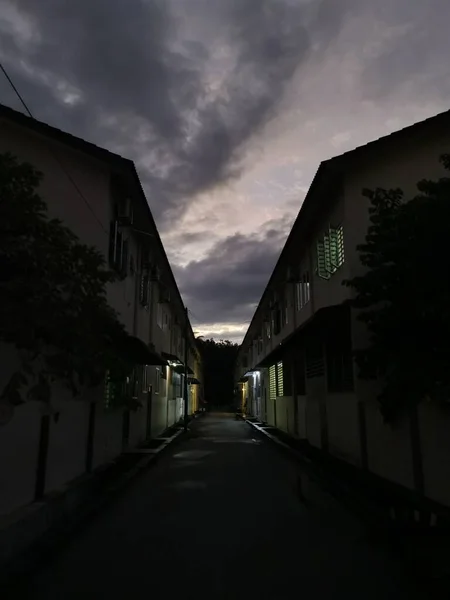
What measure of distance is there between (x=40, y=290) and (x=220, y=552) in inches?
135

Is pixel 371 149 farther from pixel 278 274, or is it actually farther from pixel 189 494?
pixel 278 274

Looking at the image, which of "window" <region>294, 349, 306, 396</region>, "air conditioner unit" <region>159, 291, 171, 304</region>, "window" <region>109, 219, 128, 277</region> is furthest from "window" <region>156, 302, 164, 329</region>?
"window" <region>109, 219, 128, 277</region>

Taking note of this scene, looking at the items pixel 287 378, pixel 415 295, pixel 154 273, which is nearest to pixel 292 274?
pixel 154 273

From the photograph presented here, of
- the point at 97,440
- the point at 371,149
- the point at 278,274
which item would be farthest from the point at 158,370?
the point at 371,149

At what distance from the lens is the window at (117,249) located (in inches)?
443

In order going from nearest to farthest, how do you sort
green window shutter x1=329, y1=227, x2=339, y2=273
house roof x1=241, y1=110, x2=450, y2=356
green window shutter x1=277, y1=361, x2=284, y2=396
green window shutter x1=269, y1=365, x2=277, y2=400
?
house roof x1=241, y1=110, x2=450, y2=356
green window shutter x1=329, y1=227, x2=339, y2=273
green window shutter x1=277, y1=361, x2=284, y2=396
green window shutter x1=269, y1=365, x2=277, y2=400

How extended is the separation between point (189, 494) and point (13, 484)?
3601 mm

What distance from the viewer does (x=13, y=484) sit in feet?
20.1

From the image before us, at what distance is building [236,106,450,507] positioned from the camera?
732cm

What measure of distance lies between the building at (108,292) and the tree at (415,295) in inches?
150

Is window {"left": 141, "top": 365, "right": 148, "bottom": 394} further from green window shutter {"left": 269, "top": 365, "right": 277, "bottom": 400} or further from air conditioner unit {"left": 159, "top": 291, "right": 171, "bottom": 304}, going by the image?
green window shutter {"left": 269, "top": 365, "right": 277, "bottom": 400}

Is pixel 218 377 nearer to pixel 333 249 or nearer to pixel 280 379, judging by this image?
pixel 280 379

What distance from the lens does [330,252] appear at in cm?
1227

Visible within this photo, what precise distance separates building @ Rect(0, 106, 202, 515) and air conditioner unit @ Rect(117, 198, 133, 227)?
0.02 metres
